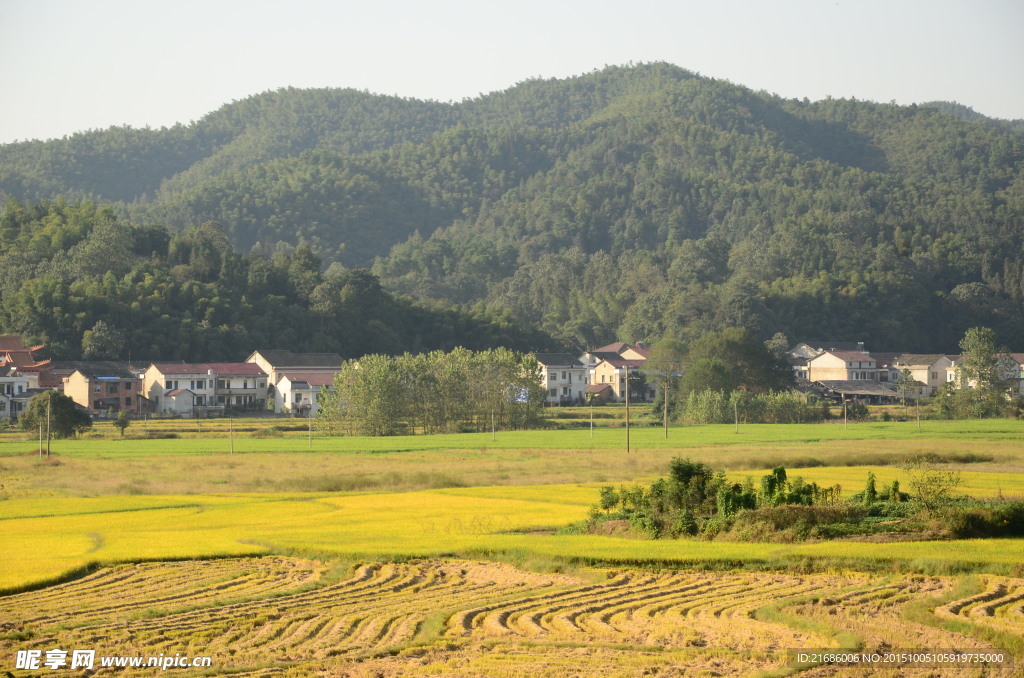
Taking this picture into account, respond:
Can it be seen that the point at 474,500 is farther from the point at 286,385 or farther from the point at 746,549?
the point at 286,385

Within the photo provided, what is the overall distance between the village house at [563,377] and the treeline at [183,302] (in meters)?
7.31

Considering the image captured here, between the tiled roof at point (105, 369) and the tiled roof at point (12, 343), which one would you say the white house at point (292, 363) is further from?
the tiled roof at point (12, 343)

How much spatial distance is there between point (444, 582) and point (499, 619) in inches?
120

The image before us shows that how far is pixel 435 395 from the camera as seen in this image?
63.3 metres

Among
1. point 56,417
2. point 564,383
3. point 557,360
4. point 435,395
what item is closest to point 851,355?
point 564,383

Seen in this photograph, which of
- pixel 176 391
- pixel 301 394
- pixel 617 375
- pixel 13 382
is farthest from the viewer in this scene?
pixel 617 375

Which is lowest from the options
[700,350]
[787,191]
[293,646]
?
[293,646]

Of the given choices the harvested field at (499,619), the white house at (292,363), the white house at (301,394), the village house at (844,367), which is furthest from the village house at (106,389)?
the harvested field at (499,619)

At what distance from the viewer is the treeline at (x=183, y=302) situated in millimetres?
85188

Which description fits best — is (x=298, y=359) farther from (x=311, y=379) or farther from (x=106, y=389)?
(x=106, y=389)

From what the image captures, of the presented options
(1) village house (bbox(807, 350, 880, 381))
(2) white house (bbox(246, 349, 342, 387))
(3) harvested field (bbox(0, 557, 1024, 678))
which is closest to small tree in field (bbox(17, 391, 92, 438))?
(2) white house (bbox(246, 349, 342, 387))

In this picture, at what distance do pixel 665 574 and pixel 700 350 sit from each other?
6303 cm

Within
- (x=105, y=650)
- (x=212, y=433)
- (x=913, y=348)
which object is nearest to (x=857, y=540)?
(x=105, y=650)

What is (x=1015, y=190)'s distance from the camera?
17388 centimetres
